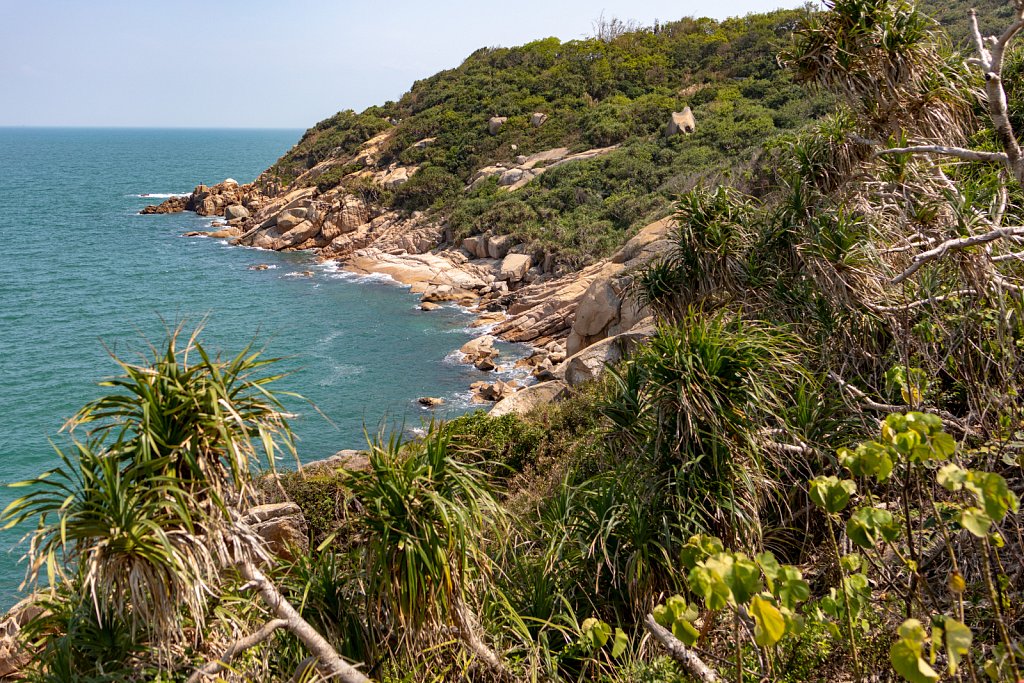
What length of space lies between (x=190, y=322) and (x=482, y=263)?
14.9m

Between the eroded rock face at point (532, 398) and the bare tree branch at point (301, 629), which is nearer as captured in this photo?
the bare tree branch at point (301, 629)

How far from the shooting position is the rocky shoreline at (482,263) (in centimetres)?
2050

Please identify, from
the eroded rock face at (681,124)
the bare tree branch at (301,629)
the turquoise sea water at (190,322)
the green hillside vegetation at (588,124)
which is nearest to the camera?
the bare tree branch at (301,629)

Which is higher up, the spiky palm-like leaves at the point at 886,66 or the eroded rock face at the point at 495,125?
the eroded rock face at the point at 495,125

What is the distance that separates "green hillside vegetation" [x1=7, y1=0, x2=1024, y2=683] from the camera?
12.9ft

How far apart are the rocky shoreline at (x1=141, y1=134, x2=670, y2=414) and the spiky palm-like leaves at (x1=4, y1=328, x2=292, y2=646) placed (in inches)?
260

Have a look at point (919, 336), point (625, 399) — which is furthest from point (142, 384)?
point (919, 336)

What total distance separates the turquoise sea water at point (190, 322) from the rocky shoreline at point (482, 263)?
178cm

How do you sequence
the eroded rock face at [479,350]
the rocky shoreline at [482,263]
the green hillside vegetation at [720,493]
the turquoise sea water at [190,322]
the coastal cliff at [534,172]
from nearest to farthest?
the green hillside vegetation at [720,493]
the rocky shoreline at [482,263]
the turquoise sea water at [190,322]
the eroded rock face at [479,350]
the coastal cliff at [534,172]

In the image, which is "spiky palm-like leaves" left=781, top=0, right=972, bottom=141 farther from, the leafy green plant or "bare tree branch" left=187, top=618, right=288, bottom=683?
"bare tree branch" left=187, top=618, right=288, bottom=683

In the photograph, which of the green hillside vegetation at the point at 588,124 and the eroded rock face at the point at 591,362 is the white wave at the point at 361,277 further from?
the eroded rock face at the point at 591,362

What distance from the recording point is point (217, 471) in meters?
4.41

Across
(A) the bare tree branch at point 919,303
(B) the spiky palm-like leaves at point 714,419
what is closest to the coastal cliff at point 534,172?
(A) the bare tree branch at point 919,303

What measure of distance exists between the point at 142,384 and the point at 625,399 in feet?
15.2
